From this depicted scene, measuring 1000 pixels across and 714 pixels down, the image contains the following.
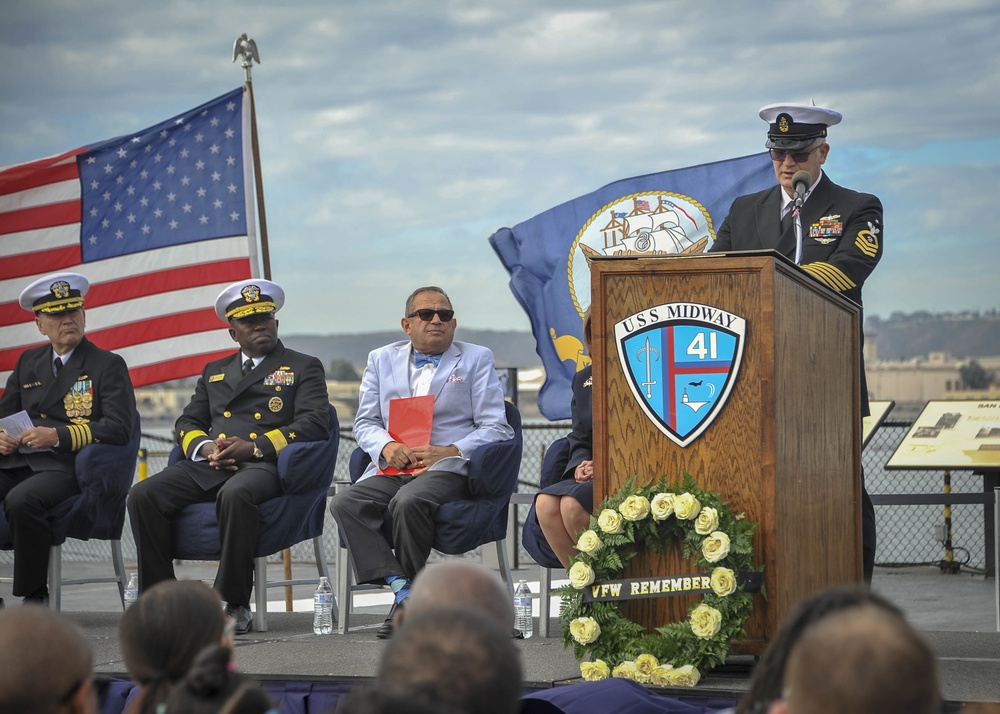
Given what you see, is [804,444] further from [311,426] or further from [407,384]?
[311,426]

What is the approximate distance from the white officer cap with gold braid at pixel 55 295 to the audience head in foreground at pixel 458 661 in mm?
5412

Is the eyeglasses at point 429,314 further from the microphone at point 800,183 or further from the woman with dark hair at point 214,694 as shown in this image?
the woman with dark hair at point 214,694

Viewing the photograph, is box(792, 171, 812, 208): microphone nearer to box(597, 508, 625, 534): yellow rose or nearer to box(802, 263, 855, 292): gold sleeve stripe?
box(802, 263, 855, 292): gold sleeve stripe

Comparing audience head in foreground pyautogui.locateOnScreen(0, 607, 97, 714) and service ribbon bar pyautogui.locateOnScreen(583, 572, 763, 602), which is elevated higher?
audience head in foreground pyautogui.locateOnScreen(0, 607, 97, 714)

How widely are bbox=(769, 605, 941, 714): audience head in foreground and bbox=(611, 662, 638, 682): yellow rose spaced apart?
7.55ft

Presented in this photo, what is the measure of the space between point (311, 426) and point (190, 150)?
10.9 ft

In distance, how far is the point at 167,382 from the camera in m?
8.53

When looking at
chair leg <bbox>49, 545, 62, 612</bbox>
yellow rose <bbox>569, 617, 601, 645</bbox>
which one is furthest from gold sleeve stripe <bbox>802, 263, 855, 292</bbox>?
chair leg <bbox>49, 545, 62, 612</bbox>

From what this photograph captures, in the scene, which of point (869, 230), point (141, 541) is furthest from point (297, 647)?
point (869, 230)

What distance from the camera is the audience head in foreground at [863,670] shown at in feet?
5.07

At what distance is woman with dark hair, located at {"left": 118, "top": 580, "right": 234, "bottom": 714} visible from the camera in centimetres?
239

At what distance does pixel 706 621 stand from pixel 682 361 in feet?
2.60

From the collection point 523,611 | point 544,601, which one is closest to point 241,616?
point 523,611

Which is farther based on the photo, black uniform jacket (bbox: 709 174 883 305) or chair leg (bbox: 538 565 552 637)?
chair leg (bbox: 538 565 552 637)
